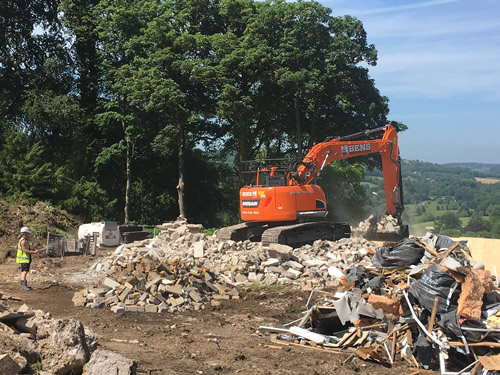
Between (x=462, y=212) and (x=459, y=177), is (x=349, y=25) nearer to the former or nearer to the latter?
(x=462, y=212)

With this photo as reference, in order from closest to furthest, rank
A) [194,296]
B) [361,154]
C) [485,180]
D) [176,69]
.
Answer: [194,296]
[361,154]
[176,69]
[485,180]

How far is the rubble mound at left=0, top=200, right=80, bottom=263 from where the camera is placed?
65.2 ft

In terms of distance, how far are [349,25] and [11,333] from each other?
1001 inches

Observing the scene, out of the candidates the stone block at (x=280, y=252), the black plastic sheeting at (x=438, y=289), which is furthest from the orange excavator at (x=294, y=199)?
the black plastic sheeting at (x=438, y=289)

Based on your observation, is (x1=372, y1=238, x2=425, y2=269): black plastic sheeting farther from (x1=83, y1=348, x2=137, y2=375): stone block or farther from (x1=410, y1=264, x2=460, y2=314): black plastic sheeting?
(x1=83, y1=348, x2=137, y2=375): stone block

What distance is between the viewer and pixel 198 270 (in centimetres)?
1268

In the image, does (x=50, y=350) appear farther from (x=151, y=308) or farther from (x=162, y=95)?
(x=162, y=95)

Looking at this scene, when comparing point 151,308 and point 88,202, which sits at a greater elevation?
point 88,202

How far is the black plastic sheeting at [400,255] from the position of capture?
8516 mm

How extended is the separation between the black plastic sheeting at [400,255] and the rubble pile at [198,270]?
2370 mm

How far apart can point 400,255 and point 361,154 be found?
10.5 metres

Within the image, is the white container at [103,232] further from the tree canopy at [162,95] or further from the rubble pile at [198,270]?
the tree canopy at [162,95]

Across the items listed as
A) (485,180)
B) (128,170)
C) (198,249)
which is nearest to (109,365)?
(198,249)

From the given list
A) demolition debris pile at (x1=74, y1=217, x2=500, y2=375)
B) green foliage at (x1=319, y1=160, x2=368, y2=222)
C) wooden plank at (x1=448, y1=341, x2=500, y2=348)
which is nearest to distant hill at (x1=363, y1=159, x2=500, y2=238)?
green foliage at (x1=319, y1=160, x2=368, y2=222)
